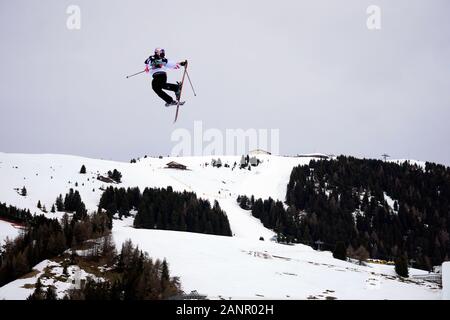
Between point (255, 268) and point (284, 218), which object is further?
point (284, 218)

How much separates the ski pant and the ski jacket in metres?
0.22

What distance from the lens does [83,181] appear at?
9912cm

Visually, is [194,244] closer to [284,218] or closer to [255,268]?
[255,268]

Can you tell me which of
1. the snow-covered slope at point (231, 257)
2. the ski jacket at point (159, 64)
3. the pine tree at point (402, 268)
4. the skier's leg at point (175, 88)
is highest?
the ski jacket at point (159, 64)

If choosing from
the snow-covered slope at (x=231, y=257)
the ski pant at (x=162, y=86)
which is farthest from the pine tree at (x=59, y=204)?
the ski pant at (x=162, y=86)

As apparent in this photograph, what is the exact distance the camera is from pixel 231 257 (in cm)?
4450

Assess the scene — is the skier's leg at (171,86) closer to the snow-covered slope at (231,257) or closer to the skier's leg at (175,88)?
the skier's leg at (175,88)

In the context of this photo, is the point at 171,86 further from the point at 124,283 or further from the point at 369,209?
the point at 369,209

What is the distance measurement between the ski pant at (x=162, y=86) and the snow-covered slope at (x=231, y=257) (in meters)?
14.7

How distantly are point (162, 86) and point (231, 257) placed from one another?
2902cm

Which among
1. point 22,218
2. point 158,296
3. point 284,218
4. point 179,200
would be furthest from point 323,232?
point 158,296

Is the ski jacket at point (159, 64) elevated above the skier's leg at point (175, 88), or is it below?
above

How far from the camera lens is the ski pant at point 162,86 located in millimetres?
18297
